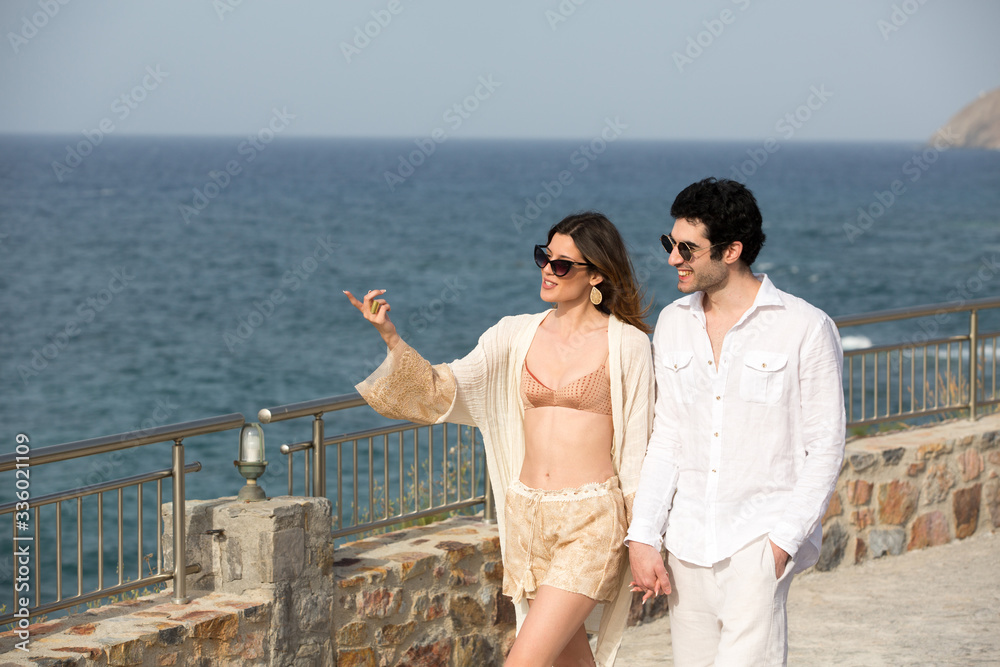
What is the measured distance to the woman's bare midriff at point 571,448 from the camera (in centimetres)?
430

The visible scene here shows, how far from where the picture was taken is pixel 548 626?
4.15 m

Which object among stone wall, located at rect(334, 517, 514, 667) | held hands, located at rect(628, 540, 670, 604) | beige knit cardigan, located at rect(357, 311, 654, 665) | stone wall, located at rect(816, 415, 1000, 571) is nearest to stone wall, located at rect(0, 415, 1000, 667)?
stone wall, located at rect(334, 517, 514, 667)

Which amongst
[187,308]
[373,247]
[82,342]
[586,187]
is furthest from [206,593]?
[586,187]

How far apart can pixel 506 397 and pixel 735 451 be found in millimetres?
923

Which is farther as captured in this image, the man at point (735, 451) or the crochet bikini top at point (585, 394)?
the crochet bikini top at point (585, 394)

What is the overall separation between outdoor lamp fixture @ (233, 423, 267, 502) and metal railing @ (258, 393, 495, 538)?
0.74 feet

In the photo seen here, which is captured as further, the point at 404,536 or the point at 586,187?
the point at 586,187

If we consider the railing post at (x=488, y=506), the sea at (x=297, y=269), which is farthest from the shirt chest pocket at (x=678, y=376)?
the railing post at (x=488, y=506)

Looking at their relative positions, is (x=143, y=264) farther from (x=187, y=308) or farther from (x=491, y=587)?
(x=491, y=587)

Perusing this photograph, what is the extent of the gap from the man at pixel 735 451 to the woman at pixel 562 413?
0.69ft

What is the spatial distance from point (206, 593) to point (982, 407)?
5.70 metres

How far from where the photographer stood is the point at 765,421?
389cm

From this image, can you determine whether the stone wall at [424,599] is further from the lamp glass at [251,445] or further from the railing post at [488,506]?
the lamp glass at [251,445]

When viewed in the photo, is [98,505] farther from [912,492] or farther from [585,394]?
[912,492]
